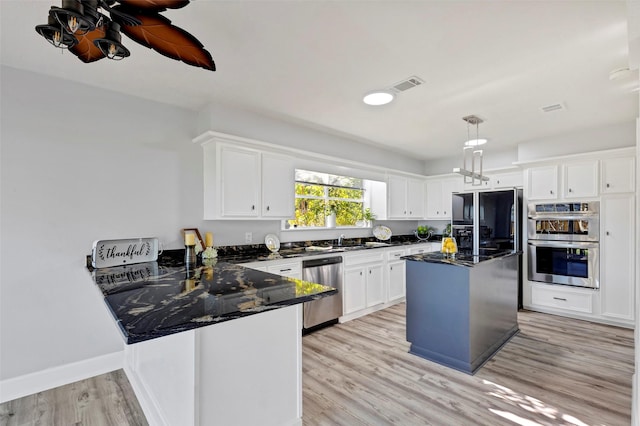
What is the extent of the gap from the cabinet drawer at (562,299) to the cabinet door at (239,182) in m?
4.11

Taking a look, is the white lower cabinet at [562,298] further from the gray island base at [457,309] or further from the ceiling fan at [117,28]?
the ceiling fan at [117,28]

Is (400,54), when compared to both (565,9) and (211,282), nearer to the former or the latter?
(565,9)

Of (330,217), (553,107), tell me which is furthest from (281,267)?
(553,107)

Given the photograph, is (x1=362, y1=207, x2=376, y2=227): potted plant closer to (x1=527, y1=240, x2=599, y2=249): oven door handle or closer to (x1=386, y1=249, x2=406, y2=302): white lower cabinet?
(x1=386, y1=249, x2=406, y2=302): white lower cabinet

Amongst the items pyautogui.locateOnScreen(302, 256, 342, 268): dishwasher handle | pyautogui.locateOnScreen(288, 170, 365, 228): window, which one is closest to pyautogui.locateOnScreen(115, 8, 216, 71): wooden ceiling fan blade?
pyautogui.locateOnScreen(302, 256, 342, 268): dishwasher handle

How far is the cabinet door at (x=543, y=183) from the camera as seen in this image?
434 centimetres

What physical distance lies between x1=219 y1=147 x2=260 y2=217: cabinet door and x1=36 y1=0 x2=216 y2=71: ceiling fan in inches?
69.9

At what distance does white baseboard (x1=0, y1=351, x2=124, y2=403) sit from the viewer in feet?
7.87

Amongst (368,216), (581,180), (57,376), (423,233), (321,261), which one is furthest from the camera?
(423,233)

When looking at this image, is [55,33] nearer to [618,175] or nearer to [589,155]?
[589,155]

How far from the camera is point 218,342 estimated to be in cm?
149

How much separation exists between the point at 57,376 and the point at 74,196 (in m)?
1.51

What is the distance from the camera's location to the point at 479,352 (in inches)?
111

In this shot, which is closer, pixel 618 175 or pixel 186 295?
pixel 186 295
